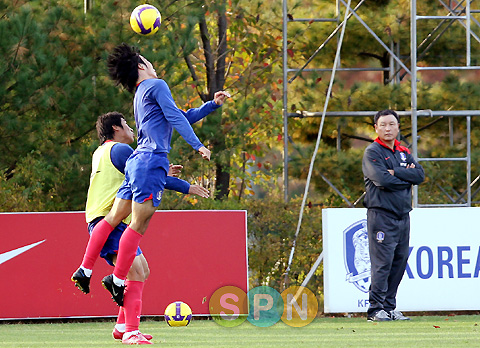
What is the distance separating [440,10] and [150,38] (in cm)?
630

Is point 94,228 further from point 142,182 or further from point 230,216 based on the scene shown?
point 230,216

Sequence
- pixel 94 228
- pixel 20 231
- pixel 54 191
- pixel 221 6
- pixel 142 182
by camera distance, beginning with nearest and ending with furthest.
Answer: pixel 142 182 < pixel 94 228 < pixel 20 231 < pixel 54 191 < pixel 221 6

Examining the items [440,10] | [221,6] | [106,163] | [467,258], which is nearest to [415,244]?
[467,258]

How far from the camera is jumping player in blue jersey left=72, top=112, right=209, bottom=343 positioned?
22.1 ft

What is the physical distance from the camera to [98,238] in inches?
272

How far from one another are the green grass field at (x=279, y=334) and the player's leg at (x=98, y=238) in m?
0.50

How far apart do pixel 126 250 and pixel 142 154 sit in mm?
685

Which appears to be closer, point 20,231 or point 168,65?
point 20,231

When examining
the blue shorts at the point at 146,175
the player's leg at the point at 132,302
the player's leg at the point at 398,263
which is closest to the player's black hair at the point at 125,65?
the blue shorts at the point at 146,175

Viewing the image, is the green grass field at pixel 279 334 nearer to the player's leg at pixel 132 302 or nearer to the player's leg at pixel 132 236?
the player's leg at pixel 132 302

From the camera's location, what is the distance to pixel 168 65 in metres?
11.9

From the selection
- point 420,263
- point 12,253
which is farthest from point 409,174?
point 12,253

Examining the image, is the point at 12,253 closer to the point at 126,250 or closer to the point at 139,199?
the point at 126,250

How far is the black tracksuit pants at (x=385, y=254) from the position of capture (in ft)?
28.8
